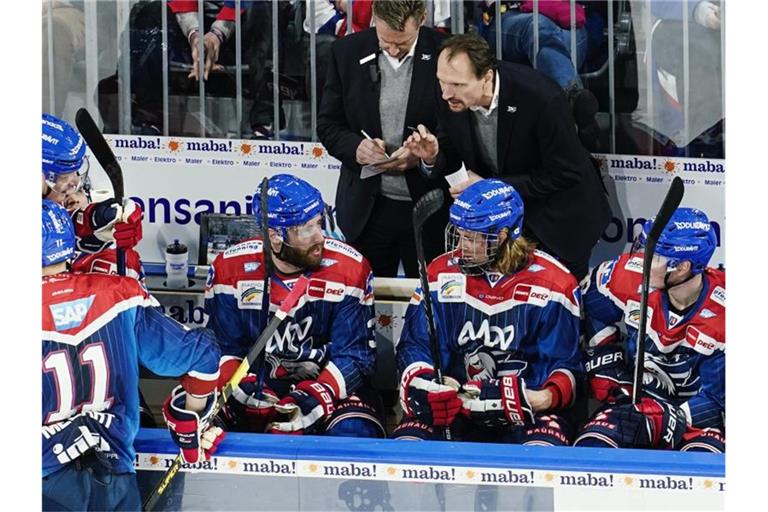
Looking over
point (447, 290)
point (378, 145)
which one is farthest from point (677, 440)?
point (378, 145)

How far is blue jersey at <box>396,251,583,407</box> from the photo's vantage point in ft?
14.4

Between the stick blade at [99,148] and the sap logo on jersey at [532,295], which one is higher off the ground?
the stick blade at [99,148]

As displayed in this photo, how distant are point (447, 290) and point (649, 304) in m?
0.62

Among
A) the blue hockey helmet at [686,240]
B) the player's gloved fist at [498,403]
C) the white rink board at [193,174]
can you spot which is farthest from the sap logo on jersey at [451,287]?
the white rink board at [193,174]

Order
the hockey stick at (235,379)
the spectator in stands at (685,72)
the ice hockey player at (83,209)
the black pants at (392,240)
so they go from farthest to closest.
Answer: the spectator in stands at (685,72), the black pants at (392,240), the ice hockey player at (83,209), the hockey stick at (235,379)

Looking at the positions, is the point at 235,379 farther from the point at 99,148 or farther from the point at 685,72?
the point at 685,72

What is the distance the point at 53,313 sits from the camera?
3.62 m

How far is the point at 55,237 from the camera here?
3.65 meters

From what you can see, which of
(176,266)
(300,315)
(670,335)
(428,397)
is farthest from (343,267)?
(176,266)

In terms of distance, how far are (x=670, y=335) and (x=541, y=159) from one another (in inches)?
33.6

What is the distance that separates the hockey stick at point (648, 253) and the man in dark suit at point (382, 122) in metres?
1.17

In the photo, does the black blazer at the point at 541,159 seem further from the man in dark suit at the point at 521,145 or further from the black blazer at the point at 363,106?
the black blazer at the point at 363,106

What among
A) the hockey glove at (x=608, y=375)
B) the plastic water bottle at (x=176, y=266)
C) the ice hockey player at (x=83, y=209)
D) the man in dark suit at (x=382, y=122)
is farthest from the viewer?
the plastic water bottle at (x=176, y=266)

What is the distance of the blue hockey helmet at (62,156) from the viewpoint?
465 centimetres
